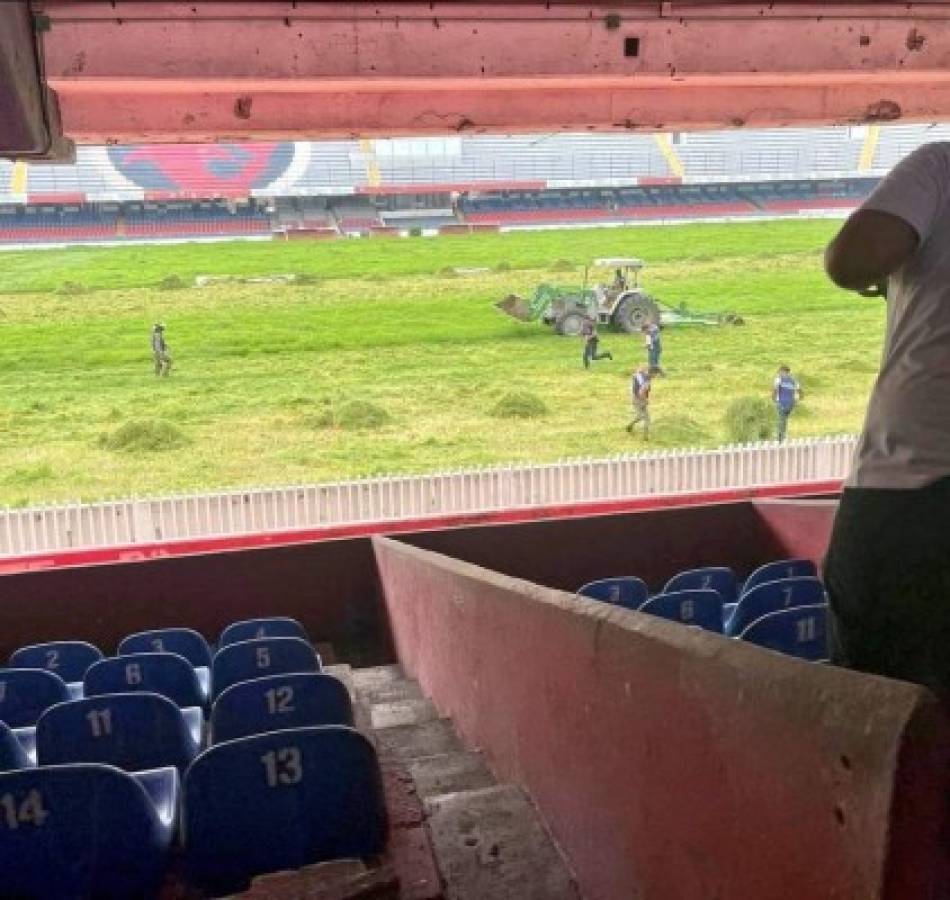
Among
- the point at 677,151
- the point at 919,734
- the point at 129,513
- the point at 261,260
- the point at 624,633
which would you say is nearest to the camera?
the point at 919,734

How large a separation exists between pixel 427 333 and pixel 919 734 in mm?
25570

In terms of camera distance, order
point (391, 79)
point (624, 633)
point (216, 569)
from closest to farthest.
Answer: point (624, 633) → point (391, 79) → point (216, 569)

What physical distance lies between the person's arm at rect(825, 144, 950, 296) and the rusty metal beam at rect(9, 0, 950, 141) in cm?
436

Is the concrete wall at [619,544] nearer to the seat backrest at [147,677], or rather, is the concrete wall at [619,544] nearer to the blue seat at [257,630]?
the blue seat at [257,630]

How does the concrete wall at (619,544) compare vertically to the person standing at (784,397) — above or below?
above

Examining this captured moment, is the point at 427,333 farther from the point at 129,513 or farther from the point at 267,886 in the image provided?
the point at 267,886

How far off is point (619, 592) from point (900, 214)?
3.41 m

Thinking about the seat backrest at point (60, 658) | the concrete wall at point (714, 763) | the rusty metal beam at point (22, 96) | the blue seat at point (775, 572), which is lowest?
the seat backrest at point (60, 658)

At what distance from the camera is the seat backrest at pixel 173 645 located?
4.84m

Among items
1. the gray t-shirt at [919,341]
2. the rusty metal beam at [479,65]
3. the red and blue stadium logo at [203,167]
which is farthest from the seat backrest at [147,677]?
the red and blue stadium logo at [203,167]

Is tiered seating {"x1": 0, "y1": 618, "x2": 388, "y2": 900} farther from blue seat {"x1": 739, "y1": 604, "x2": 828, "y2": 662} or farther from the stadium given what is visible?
blue seat {"x1": 739, "y1": 604, "x2": 828, "y2": 662}

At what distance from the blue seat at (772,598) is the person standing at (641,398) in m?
11.0

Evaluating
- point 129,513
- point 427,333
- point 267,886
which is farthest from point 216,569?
point 427,333

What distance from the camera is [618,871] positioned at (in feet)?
5.29
